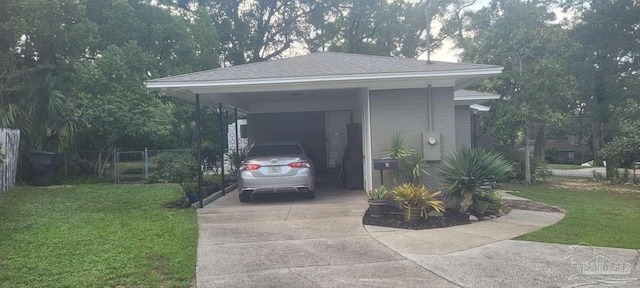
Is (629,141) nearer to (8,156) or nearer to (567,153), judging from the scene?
(8,156)

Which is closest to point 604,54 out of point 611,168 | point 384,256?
point 611,168

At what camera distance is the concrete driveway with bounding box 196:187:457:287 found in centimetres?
437

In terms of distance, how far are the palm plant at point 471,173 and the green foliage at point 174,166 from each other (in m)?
8.32

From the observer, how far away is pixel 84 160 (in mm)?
15469

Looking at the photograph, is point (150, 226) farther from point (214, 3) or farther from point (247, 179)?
point (214, 3)

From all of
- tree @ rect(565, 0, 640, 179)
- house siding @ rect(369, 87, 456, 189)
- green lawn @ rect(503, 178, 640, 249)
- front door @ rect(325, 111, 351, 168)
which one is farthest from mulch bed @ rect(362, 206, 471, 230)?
tree @ rect(565, 0, 640, 179)

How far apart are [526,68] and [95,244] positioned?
13.9 meters

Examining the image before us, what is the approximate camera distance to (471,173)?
734 cm

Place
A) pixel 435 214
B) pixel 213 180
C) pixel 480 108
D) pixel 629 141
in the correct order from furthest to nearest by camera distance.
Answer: pixel 480 108 < pixel 629 141 < pixel 213 180 < pixel 435 214

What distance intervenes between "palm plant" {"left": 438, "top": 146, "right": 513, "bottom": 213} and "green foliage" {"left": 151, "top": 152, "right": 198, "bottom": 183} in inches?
327


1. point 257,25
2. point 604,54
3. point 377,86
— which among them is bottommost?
point 377,86

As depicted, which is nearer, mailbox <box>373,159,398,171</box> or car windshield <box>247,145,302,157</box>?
mailbox <box>373,159,398,171</box>

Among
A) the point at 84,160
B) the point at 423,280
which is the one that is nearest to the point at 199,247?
the point at 423,280

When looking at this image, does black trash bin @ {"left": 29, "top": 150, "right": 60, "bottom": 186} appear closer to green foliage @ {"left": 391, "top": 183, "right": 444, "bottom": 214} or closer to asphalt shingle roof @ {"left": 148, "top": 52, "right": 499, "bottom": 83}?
asphalt shingle roof @ {"left": 148, "top": 52, "right": 499, "bottom": 83}
